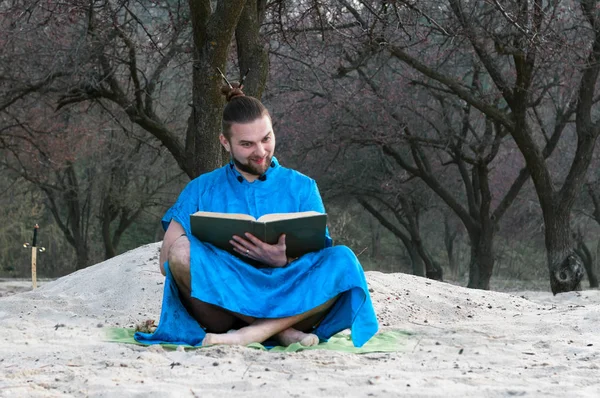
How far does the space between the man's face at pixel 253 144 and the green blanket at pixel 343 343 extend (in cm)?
97

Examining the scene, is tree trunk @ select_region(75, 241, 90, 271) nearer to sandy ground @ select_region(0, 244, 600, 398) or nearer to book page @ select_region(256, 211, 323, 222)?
sandy ground @ select_region(0, 244, 600, 398)

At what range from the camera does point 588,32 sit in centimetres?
1116

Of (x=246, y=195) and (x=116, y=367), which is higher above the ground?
(x=246, y=195)

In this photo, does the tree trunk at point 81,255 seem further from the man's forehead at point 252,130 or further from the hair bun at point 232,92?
the man's forehead at point 252,130

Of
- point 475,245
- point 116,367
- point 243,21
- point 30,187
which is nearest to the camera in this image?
point 116,367

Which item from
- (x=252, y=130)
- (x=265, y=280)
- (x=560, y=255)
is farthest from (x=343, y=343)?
(x=560, y=255)

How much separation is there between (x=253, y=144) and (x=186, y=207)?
1.69ft

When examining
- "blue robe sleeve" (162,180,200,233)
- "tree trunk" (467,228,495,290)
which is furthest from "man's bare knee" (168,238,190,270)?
"tree trunk" (467,228,495,290)

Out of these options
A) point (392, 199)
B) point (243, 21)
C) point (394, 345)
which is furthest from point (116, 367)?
point (392, 199)

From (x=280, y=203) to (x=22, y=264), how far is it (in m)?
20.9

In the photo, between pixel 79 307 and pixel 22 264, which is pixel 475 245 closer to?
pixel 79 307

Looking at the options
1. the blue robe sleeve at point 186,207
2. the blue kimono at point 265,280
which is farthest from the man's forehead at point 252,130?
the blue robe sleeve at point 186,207

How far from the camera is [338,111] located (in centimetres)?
1452

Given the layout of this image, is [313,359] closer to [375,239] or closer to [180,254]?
[180,254]
